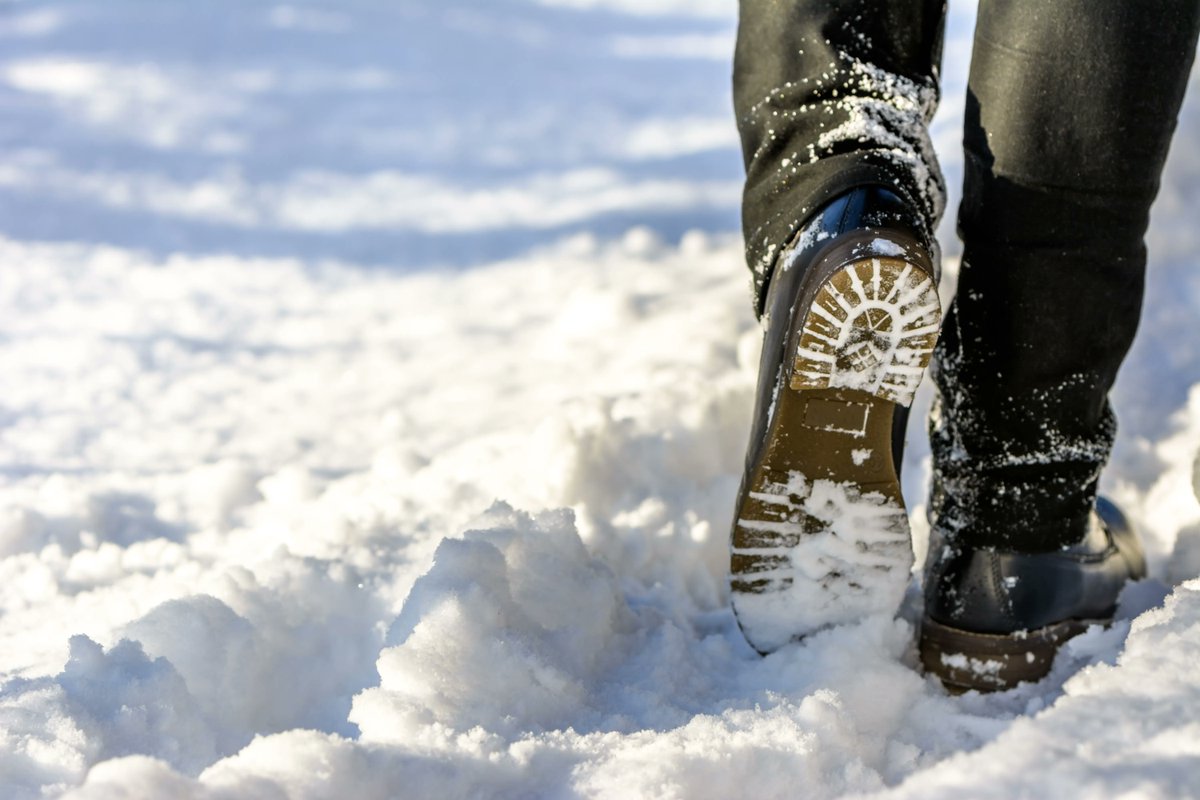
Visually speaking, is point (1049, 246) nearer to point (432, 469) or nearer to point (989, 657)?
point (989, 657)

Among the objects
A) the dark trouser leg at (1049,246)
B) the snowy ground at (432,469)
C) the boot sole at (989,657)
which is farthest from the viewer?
the boot sole at (989,657)

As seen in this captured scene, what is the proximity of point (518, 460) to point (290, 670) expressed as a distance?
0.47 meters

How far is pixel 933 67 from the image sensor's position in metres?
1.16

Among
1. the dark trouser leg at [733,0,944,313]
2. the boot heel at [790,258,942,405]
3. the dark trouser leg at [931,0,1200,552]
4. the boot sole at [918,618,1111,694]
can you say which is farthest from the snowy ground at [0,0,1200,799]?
the dark trouser leg at [733,0,944,313]

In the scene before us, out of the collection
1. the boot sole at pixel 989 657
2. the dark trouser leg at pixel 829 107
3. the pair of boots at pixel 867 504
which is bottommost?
the boot sole at pixel 989 657

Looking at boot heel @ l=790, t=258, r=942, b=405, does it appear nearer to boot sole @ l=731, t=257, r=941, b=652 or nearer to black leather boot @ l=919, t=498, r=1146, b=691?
boot sole @ l=731, t=257, r=941, b=652

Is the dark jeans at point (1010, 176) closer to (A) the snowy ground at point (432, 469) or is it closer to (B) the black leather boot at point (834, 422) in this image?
(B) the black leather boot at point (834, 422)

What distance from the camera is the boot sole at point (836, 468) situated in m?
0.96

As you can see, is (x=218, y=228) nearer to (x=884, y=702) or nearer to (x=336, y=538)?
(x=336, y=538)

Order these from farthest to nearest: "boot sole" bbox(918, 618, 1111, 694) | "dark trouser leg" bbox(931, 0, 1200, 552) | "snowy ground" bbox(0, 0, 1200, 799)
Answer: "boot sole" bbox(918, 618, 1111, 694)
"dark trouser leg" bbox(931, 0, 1200, 552)
"snowy ground" bbox(0, 0, 1200, 799)

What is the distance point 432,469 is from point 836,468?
0.71 meters

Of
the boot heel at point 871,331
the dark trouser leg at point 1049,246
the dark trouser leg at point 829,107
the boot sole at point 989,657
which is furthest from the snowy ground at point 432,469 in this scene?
the dark trouser leg at point 829,107

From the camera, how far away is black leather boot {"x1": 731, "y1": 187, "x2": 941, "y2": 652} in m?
0.95

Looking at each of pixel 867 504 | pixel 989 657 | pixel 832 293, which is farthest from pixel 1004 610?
pixel 832 293
